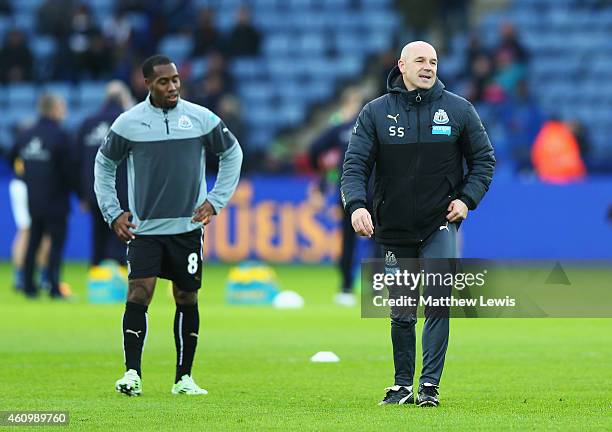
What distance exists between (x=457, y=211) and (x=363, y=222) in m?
0.58

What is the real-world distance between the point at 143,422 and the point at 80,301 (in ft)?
34.5

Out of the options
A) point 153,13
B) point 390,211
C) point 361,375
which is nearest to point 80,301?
point 361,375

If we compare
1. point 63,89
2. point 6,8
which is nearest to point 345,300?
point 63,89

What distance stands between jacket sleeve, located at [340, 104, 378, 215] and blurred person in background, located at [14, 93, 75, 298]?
10.2 metres

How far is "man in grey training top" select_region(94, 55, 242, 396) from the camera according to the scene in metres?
10.0

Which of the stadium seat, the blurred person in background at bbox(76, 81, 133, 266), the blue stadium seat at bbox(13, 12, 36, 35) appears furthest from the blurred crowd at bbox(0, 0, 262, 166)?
the blurred person in background at bbox(76, 81, 133, 266)

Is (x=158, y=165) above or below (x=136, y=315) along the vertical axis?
above

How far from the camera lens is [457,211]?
9148mm

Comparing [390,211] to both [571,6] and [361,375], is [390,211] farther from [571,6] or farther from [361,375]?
[571,6]

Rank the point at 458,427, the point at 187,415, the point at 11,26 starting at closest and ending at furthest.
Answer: the point at 458,427
the point at 187,415
the point at 11,26

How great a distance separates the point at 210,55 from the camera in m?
29.5

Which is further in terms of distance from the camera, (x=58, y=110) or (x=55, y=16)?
(x=55, y=16)

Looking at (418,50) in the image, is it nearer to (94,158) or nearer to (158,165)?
(158,165)

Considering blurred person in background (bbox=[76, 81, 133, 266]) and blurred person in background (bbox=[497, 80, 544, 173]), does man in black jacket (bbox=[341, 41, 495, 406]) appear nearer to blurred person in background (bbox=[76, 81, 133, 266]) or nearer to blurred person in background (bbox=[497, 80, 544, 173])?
blurred person in background (bbox=[76, 81, 133, 266])
